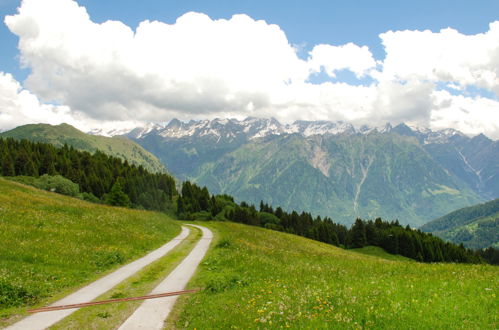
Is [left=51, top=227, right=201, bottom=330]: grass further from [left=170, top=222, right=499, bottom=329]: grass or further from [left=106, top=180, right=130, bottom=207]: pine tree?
[left=106, top=180, right=130, bottom=207]: pine tree

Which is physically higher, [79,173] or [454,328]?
[79,173]

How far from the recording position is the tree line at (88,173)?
102125 millimetres

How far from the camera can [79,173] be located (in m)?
119

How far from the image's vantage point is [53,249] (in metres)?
22.0

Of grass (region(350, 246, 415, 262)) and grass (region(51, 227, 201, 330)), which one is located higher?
grass (region(51, 227, 201, 330))

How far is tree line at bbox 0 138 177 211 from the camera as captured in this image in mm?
102125

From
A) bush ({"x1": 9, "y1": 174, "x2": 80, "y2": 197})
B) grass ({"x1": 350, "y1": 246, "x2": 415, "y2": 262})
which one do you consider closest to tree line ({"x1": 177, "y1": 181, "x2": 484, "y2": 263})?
grass ({"x1": 350, "y1": 246, "x2": 415, "y2": 262})

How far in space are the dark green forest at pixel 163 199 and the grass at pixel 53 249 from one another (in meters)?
64.1

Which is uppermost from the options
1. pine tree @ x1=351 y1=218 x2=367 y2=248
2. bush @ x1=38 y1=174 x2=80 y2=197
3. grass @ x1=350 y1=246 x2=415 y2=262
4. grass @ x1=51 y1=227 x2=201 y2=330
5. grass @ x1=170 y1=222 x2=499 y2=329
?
bush @ x1=38 y1=174 x2=80 y2=197

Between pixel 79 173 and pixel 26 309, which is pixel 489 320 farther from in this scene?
pixel 79 173

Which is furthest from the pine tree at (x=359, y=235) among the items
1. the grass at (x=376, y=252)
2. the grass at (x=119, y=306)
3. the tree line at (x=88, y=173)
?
the grass at (x=119, y=306)

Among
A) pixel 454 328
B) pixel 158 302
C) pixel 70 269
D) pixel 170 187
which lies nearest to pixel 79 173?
pixel 170 187

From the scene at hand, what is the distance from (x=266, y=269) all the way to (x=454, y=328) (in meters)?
13.5

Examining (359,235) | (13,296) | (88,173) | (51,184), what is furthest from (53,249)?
→ (359,235)
